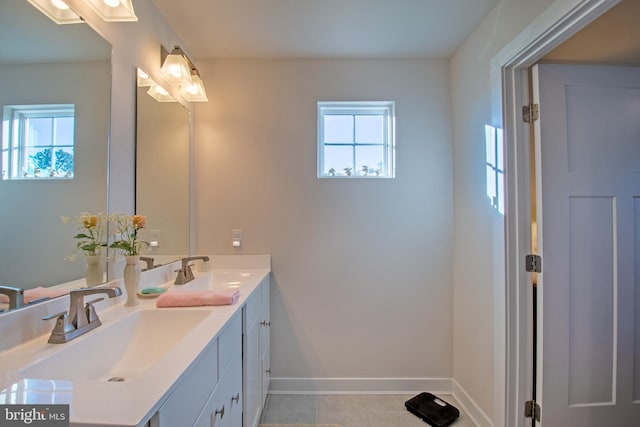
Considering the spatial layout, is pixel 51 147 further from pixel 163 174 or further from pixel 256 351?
pixel 256 351

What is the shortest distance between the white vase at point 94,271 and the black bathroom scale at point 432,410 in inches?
78.3

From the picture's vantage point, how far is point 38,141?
2.96 ft

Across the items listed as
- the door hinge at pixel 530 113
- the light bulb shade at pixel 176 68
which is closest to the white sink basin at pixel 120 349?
the light bulb shade at pixel 176 68

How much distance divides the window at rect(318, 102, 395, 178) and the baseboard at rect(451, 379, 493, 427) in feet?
5.42

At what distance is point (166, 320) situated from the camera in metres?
1.12

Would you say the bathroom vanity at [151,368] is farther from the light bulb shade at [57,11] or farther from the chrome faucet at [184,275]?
the light bulb shade at [57,11]

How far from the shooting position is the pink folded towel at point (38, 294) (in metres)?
0.80

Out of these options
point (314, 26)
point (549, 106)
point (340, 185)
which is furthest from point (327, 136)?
point (549, 106)

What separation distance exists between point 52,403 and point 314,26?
2012 mm

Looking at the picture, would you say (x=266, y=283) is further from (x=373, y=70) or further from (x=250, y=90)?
(x=373, y=70)

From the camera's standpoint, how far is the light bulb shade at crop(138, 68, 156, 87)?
1.41 meters

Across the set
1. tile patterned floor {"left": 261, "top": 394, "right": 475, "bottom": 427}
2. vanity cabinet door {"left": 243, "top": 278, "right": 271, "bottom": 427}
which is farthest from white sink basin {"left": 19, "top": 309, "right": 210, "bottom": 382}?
tile patterned floor {"left": 261, "top": 394, "right": 475, "bottom": 427}

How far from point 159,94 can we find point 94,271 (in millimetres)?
1073

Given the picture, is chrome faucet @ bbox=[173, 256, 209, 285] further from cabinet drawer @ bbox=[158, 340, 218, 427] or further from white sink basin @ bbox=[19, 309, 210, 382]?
cabinet drawer @ bbox=[158, 340, 218, 427]
